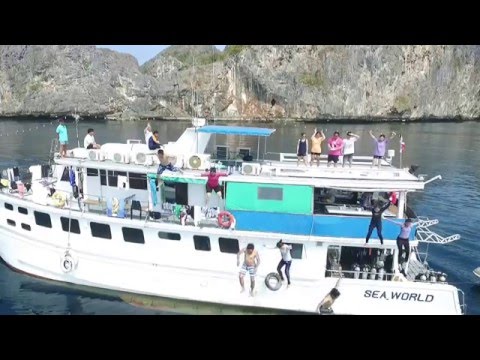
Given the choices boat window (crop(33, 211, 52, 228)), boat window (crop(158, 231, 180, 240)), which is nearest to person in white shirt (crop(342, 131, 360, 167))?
→ boat window (crop(158, 231, 180, 240))

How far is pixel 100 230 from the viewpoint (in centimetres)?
1458

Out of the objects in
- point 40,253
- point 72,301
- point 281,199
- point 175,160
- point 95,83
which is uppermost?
point 95,83

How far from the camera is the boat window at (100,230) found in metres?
14.5

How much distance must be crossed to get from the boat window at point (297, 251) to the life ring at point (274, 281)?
2.66 feet

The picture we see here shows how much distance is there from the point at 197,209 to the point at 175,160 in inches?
74.4

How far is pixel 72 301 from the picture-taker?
14711 millimetres

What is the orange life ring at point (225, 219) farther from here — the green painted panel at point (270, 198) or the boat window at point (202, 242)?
the boat window at point (202, 242)

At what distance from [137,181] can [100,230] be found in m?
2.03

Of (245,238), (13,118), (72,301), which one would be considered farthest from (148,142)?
(13,118)

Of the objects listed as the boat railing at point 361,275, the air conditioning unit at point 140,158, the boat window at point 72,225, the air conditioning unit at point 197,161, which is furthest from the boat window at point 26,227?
the boat railing at point 361,275

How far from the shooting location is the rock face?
9481 centimetres

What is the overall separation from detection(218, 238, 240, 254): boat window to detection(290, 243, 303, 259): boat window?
1703mm
